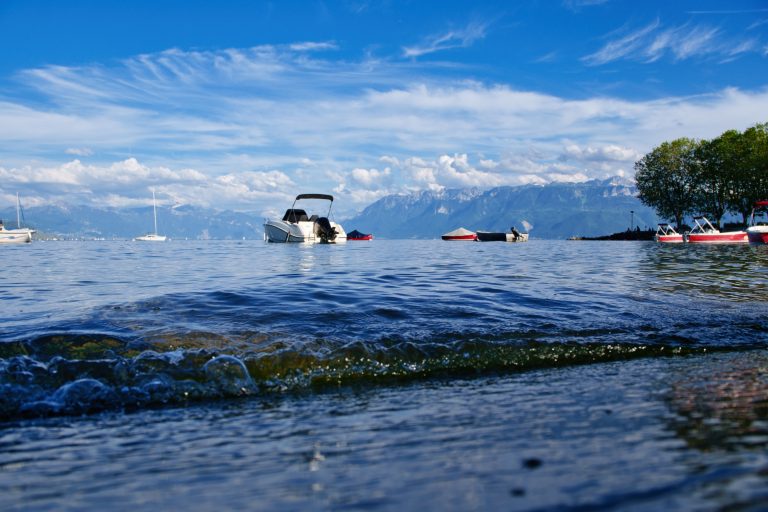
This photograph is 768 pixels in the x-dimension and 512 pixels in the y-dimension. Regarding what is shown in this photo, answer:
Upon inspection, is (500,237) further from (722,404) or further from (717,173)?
(722,404)

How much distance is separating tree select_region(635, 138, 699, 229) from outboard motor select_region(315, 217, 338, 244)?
205ft

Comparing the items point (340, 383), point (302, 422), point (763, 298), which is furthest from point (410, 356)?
point (763, 298)

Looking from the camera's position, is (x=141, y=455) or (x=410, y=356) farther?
(x=410, y=356)

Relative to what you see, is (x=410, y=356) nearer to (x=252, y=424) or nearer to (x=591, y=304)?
(x=252, y=424)

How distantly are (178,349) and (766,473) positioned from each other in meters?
5.80

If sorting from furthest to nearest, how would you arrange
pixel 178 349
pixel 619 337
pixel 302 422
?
pixel 619 337 < pixel 178 349 < pixel 302 422

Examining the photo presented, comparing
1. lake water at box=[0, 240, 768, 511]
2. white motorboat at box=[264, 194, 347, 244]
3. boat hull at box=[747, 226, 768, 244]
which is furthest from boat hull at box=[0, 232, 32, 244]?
boat hull at box=[747, 226, 768, 244]

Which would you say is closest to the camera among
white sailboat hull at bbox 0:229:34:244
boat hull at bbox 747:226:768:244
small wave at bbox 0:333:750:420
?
small wave at bbox 0:333:750:420

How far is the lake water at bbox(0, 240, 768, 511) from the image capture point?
254 centimetres

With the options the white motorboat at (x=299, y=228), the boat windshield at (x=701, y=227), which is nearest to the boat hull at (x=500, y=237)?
the boat windshield at (x=701, y=227)

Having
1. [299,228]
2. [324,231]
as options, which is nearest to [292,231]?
[299,228]

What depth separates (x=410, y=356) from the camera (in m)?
6.44

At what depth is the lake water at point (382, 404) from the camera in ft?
8.33

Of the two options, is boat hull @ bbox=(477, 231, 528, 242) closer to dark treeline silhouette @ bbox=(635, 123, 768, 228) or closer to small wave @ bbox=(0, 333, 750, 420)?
dark treeline silhouette @ bbox=(635, 123, 768, 228)
